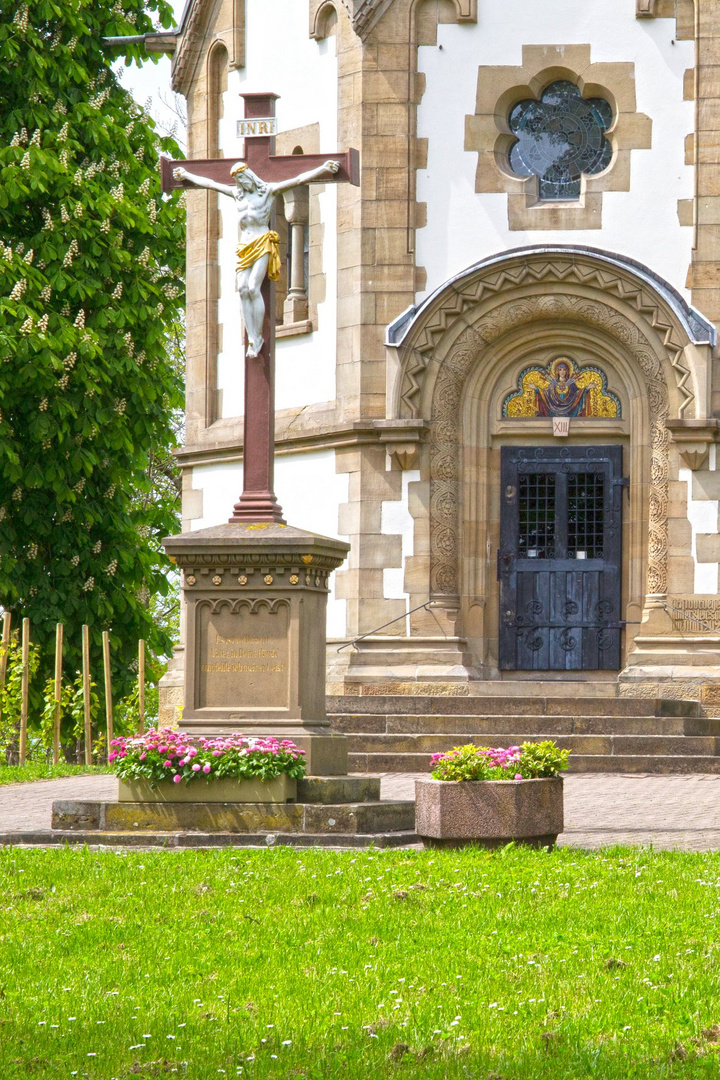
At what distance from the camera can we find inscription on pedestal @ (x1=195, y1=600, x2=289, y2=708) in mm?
11484

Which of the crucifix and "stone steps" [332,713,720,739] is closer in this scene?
the crucifix

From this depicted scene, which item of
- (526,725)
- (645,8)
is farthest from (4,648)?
(645,8)

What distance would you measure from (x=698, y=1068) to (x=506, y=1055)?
0.61 meters

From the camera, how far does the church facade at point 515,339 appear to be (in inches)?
716

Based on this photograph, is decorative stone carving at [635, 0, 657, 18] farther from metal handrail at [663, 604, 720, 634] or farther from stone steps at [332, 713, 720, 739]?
stone steps at [332, 713, 720, 739]

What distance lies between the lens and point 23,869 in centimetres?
916

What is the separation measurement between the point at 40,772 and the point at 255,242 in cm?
688

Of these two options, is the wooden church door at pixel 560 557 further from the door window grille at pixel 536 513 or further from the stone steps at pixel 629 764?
the stone steps at pixel 629 764

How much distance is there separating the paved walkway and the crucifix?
259cm

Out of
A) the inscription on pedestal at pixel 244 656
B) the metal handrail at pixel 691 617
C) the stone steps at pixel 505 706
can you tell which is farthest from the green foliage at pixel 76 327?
the inscription on pedestal at pixel 244 656

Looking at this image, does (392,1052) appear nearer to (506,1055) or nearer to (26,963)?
(506,1055)

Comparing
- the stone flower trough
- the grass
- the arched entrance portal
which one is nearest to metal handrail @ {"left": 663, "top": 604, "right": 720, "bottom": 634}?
the arched entrance portal

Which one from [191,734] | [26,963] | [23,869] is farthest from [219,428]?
[26,963]

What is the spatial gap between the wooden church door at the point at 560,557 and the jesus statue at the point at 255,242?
22.9ft
